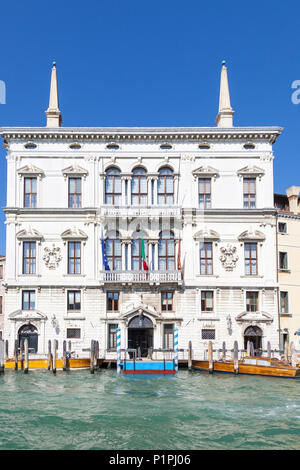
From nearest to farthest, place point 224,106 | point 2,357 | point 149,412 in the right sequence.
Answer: point 149,412 < point 2,357 < point 224,106

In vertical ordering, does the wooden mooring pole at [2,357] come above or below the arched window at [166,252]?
below

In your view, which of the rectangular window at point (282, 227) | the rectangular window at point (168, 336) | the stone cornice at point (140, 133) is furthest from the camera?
the rectangular window at point (282, 227)

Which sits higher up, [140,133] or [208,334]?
[140,133]

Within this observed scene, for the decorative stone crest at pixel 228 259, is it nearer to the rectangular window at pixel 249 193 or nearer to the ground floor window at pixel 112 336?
the rectangular window at pixel 249 193

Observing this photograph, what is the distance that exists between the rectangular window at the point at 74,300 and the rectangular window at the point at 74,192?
16.9ft

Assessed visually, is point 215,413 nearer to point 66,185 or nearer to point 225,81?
point 66,185

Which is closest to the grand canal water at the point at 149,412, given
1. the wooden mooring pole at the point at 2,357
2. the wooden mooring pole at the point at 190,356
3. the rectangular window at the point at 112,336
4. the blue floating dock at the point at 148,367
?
the blue floating dock at the point at 148,367

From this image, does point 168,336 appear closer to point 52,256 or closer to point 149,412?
point 52,256

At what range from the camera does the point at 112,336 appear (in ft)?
98.9

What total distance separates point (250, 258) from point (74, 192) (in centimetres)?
1118

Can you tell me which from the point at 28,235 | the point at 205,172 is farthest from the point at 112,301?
the point at 205,172

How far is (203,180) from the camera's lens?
31.4 metres

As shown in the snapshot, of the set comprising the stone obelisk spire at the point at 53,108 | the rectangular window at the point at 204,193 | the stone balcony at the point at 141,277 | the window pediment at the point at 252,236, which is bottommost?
the stone balcony at the point at 141,277

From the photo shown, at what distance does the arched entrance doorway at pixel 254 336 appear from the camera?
30.2 metres
